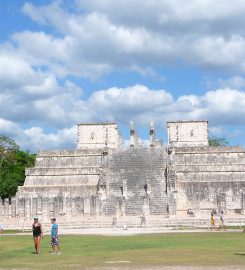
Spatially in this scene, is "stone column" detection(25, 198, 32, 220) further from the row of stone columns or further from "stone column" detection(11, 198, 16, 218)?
"stone column" detection(11, 198, 16, 218)

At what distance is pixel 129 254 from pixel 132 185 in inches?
1336

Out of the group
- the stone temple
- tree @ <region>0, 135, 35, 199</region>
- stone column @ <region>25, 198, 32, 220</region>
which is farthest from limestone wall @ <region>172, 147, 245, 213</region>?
tree @ <region>0, 135, 35, 199</region>

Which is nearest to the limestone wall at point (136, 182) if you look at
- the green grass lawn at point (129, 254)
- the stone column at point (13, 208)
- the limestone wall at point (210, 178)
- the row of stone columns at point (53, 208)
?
the row of stone columns at point (53, 208)

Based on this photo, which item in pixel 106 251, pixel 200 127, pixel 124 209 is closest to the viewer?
pixel 106 251

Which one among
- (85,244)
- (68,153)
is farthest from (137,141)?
A: (85,244)

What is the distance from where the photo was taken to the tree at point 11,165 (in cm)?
6925

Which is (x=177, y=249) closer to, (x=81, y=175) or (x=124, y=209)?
(x=124, y=209)

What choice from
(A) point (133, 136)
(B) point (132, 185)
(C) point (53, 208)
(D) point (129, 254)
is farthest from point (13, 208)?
(D) point (129, 254)

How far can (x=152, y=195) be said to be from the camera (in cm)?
5366

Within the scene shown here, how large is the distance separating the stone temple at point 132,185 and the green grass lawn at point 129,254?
22.7m

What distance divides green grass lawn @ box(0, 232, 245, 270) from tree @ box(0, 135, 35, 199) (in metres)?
41.7

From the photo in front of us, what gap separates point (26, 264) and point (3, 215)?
118 feet

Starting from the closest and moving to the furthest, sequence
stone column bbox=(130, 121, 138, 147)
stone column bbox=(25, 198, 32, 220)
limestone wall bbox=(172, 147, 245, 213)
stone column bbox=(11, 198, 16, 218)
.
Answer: stone column bbox=(25, 198, 32, 220) < limestone wall bbox=(172, 147, 245, 213) < stone column bbox=(11, 198, 16, 218) < stone column bbox=(130, 121, 138, 147)

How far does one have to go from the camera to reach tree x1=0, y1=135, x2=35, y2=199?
69.2 metres
